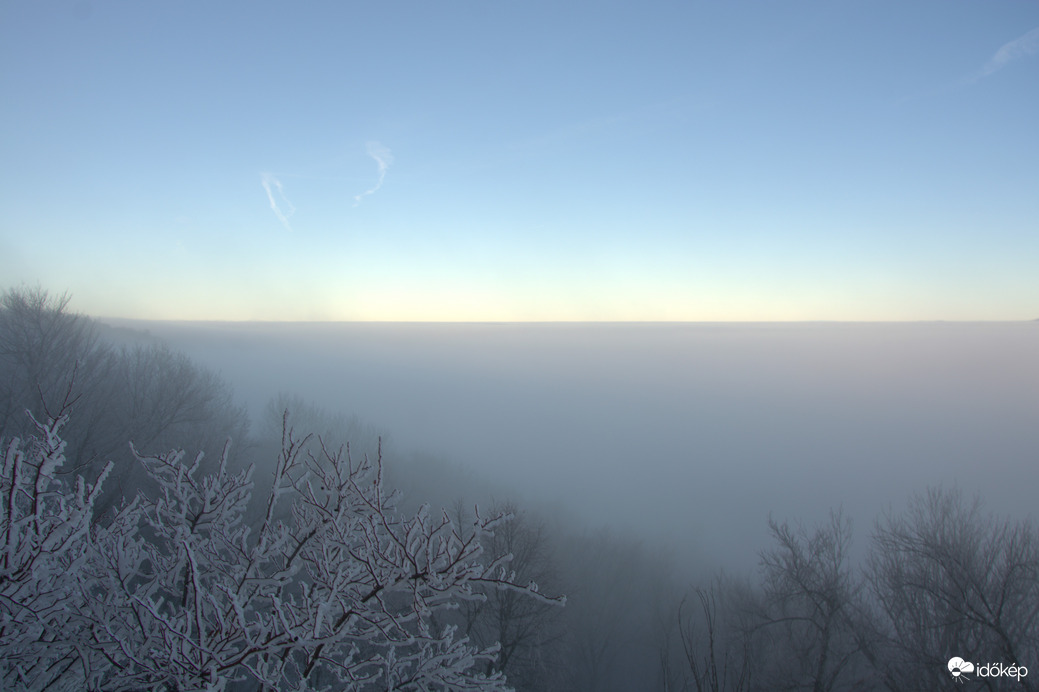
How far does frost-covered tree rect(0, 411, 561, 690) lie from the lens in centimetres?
249

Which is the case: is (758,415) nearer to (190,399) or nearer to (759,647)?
(759,647)

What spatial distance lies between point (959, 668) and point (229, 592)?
13.8m

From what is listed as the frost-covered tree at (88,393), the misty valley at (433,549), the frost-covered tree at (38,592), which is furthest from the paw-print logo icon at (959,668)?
the frost-covered tree at (88,393)

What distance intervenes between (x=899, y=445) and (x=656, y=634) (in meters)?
69.4

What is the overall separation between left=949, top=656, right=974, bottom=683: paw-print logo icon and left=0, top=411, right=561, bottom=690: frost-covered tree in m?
11.8

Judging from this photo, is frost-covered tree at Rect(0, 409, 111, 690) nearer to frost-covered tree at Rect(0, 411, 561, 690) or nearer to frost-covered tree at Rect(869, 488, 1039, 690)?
frost-covered tree at Rect(0, 411, 561, 690)

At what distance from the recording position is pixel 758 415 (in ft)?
316

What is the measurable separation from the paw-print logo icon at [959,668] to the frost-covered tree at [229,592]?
11.8m

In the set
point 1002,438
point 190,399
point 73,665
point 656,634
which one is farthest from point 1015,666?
point 1002,438

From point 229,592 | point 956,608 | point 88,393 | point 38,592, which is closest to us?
point 229,592

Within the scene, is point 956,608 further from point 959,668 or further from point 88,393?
point 88,393

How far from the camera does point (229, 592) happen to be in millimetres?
2195

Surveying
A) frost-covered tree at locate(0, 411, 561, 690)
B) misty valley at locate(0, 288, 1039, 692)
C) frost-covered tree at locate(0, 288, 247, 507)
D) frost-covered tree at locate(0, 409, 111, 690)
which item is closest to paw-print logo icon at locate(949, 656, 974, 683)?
misty valley at locate(0, 288, 1039, 692)

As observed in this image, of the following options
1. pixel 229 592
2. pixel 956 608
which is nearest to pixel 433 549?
pixel 229 592
